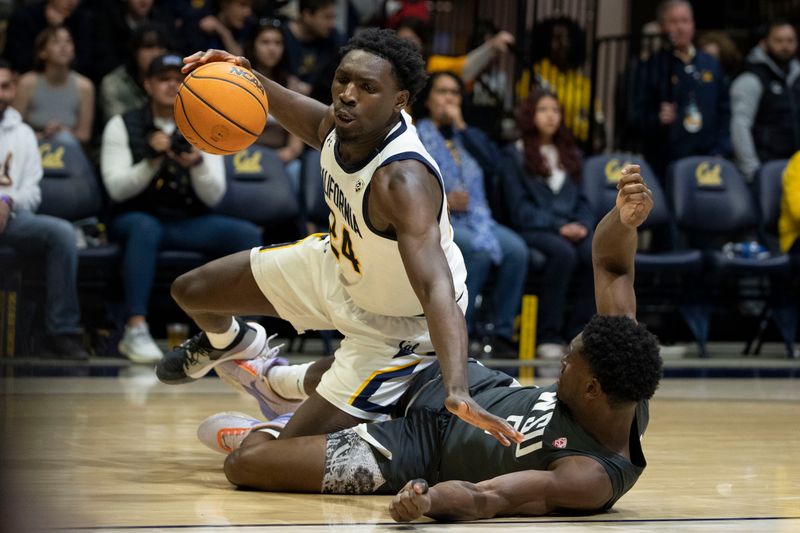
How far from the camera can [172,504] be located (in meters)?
3.71

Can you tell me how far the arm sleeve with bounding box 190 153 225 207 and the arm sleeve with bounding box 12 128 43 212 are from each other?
0.94 m

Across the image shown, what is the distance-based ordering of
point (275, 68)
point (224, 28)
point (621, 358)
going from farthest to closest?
point (224, 28)
point (275, 68)
point (621, 358)

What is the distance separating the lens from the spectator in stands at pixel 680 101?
9.84 m

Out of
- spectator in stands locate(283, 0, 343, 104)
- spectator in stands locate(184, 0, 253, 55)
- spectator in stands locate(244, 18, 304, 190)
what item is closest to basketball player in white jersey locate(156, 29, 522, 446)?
spectator in stands locate(244, 18, 304, 190)

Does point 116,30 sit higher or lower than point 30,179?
higher

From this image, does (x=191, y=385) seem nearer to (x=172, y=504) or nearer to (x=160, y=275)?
(x=160, y=275)

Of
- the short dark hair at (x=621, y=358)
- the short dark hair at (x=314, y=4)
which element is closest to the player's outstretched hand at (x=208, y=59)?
the short dark hair at (x=621, y=358)

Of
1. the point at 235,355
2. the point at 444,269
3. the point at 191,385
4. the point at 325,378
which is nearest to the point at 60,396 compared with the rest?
the point at 191,385

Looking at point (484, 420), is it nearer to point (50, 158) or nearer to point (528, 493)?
point (528, 493)

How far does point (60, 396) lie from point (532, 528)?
3.48 metres

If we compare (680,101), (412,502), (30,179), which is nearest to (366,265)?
(412,502)

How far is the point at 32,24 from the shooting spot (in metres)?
8.74

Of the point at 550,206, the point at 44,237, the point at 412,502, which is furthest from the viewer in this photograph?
the point at 550,206

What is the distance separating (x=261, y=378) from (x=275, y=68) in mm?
4088
